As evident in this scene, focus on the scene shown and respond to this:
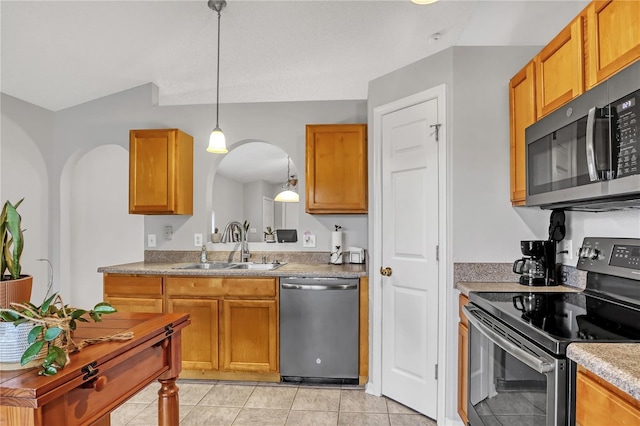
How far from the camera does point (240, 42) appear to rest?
2711 millimetres

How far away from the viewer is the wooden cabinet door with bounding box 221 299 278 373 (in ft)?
9.25

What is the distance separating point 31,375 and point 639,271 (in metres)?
2.10

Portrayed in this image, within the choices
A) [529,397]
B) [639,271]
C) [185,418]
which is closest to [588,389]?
[529,397]

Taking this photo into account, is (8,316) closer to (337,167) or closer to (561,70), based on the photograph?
(561,70)

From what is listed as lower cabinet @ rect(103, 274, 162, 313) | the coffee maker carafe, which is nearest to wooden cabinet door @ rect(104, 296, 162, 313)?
lower cabinet @ rect(103, 274, 162, 313)

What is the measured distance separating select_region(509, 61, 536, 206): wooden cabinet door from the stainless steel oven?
16.5 inches

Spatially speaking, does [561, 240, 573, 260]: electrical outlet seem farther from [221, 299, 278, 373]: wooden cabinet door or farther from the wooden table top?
the wooden table top

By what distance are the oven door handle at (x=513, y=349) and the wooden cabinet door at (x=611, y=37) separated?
3.39ft

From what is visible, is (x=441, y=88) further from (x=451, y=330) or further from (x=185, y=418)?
(x=185, y=418)

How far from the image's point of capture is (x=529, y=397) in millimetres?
1320

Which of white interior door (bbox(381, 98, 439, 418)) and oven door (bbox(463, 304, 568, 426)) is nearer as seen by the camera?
oven door (bbox(463, 304, 568, 426))

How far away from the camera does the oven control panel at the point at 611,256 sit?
1556 mm

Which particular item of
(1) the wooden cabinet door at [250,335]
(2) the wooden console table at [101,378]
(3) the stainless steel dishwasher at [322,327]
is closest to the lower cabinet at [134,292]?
(1) the wooden cabinet door at [250,335]

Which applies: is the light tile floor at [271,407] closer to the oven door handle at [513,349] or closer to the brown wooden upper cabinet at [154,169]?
the oven door handle at [513,349]
